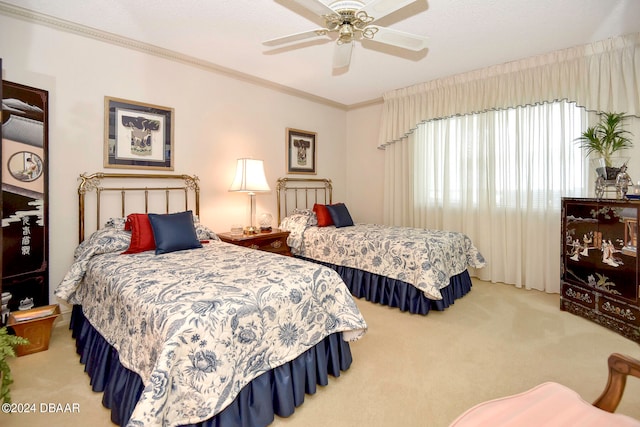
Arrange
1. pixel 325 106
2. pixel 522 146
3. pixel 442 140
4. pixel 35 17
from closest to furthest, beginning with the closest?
pixel 35 17 → pixel 522 146 → pixel 442 140 → pixel 325 106

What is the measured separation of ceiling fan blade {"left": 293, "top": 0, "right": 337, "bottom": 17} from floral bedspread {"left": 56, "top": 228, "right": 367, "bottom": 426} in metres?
1.60

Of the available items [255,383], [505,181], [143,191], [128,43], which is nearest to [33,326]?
[143,191]

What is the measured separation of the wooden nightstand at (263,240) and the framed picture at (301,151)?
1224mm

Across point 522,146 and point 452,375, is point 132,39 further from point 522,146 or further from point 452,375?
point 522,146

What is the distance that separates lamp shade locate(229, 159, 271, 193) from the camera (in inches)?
141

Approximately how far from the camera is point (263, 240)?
363cm

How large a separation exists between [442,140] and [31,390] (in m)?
4.74

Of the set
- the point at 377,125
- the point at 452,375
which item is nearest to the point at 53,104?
the point at 452,375

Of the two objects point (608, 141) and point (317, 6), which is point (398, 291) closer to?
point (608, 141)

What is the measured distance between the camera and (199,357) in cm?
138

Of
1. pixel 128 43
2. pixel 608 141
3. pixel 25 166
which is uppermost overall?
pixel 128 43

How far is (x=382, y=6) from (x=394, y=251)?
7.03 ft

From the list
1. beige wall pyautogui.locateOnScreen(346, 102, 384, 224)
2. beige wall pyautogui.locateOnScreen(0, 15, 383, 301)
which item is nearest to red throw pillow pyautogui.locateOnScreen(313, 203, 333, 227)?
beige wall pyautogui.locateOnScreen(0, 15, 383, 301)

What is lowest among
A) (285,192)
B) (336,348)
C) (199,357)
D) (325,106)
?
(336,348)
